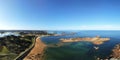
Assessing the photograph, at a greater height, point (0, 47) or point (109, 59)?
point (0, 47)

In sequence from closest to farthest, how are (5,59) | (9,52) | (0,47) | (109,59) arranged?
(5,59), (109,59), (9,52), (0,47)

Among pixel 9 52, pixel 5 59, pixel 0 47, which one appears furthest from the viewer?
pixel 0 47

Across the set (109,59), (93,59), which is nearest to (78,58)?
(93,59)

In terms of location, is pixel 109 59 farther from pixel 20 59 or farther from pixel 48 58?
pixel 20 59

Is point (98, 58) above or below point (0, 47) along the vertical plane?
below

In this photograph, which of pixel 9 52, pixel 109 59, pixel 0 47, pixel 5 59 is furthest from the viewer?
pixel 0 47

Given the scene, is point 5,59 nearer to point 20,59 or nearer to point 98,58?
point 20,59

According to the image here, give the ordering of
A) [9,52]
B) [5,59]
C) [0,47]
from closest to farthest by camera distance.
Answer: [5,59]
[9,52]
[0,47]

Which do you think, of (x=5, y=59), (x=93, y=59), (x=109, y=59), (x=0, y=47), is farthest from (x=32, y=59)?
(x=109, y=59)

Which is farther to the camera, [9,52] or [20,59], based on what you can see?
[9,52]
